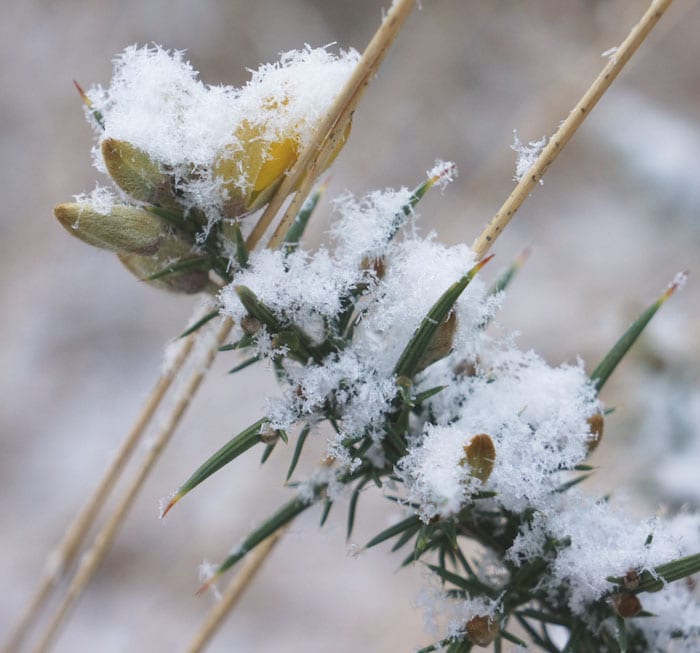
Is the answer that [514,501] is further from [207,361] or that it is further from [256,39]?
[256,39]

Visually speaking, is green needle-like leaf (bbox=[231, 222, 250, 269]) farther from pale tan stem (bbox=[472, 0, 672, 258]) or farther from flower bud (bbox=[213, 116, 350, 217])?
pale tan stem (bbox=[472, 0, 672, 258])

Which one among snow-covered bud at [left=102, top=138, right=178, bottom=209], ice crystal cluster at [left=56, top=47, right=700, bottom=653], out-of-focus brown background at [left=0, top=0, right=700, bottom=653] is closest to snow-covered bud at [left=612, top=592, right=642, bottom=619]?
ice crystal cluster at [left=56, top=47, right=700, bottom=653]

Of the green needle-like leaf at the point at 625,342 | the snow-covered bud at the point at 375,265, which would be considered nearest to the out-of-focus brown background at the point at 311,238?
the green needle-like leaf at the point at 625,342

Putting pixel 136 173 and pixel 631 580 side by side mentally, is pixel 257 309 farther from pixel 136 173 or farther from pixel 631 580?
pixel 631 580

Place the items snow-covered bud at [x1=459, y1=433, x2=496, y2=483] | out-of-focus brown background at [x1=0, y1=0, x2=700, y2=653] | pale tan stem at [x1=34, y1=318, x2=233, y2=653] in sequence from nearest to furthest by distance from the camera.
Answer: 1. snow-covered bud at [x1=459, y1=433, x2=496, y2=483]
2. pale tan stem at [x1=34, y1=318, x2=233, y2=653]
3. out-of-focus brown background at [x1=0, y1=0, x2=700, y2=653]

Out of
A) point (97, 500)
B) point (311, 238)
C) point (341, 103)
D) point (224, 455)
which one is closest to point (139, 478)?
point (97, 500)

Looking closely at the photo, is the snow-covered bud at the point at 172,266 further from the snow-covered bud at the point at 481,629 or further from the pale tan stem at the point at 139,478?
the snow-covered bud at the point at 481,629
